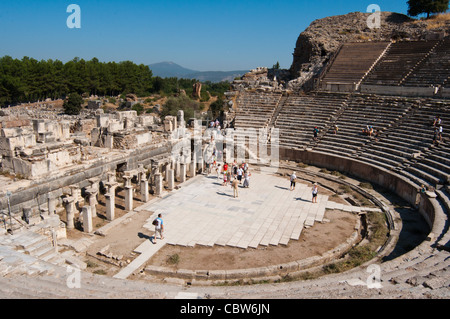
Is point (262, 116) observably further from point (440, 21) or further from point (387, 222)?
point (440, 21)

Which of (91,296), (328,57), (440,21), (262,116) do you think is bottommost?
(91,296)

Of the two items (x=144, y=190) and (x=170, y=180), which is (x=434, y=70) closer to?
(x=170, y=180)

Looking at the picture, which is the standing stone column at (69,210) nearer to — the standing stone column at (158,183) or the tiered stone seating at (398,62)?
the standing stone column at (158,183)

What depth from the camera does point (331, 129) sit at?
2312cm

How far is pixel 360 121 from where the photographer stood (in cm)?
2259

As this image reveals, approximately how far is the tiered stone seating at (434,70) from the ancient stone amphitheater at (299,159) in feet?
0.25

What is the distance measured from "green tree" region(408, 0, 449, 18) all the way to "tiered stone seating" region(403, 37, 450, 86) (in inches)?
469

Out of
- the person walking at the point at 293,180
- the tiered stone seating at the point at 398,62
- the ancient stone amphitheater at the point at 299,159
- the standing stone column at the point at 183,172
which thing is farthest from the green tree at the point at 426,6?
the standing stone column at the point at 183,172

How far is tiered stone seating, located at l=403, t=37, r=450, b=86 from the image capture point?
946 inches

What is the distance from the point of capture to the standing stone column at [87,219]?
1266 centimetres

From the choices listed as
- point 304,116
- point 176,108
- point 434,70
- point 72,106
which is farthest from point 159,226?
point 72,106

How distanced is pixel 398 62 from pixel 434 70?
10.9 ft
